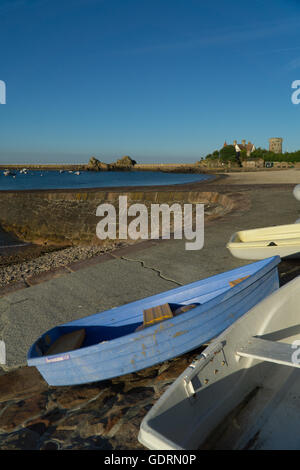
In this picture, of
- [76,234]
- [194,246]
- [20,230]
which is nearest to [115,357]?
[194,246]

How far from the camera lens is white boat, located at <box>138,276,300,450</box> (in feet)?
6.08

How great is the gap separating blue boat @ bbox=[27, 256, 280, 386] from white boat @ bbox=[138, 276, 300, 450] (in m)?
0.52

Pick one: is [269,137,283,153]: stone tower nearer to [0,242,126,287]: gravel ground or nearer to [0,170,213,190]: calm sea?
[0,170,213,190]: calm sea

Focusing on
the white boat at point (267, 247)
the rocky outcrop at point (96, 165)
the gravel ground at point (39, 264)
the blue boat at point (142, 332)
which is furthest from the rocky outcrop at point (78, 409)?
the rocky outcrop at point (96, 165)

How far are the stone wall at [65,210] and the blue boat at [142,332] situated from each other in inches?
460

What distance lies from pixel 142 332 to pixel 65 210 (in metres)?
17.9

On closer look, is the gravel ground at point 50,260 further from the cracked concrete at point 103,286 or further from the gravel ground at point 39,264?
the cracked concrete at point 103,286

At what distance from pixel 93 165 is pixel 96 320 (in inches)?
7289

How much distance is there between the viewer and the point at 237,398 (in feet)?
7.84

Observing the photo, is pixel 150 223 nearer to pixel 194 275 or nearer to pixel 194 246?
pixel 194 246

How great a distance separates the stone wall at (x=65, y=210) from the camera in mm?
17359

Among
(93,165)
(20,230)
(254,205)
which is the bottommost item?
(20,230)

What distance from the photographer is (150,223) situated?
52.6 feet

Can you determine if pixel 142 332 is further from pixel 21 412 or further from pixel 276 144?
pixel 276 144
